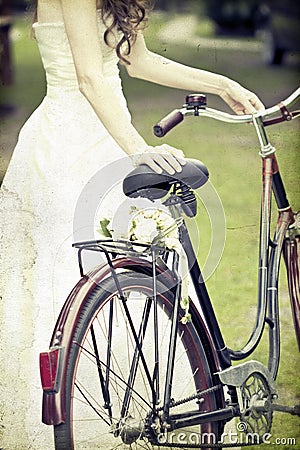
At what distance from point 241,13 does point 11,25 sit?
906 millimetres

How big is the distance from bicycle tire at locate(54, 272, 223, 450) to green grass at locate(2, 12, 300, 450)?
198 mm

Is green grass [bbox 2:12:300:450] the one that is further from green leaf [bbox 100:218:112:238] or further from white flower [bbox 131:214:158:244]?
green leaf [bbox 100:218:112:238]

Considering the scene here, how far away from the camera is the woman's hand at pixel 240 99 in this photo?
3.74m

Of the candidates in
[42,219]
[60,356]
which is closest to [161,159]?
[42,219]

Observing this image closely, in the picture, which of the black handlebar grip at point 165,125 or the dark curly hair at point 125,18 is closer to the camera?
the dark curly hair at point 125,18

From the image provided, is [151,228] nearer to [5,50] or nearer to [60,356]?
[60,356]

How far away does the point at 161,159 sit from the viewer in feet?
12.0

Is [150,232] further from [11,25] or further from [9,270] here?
[11,25]

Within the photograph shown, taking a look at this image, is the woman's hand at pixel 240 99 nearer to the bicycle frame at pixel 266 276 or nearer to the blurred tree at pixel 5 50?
the bicycle frame at pixel 266 276

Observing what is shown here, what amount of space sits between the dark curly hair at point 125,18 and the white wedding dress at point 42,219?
0.06 metres

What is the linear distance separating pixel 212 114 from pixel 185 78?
0.18 m

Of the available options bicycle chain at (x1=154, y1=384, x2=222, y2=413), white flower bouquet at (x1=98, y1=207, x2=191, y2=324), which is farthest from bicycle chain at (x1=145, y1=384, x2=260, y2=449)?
white flower bouquet at (x1=98, y1=207, x2=191, y2=324)

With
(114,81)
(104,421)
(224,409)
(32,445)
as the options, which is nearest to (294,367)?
(224,409)

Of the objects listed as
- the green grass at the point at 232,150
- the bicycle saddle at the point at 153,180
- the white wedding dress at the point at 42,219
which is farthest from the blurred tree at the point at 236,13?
the bicycle saddle at the point at 153,180
